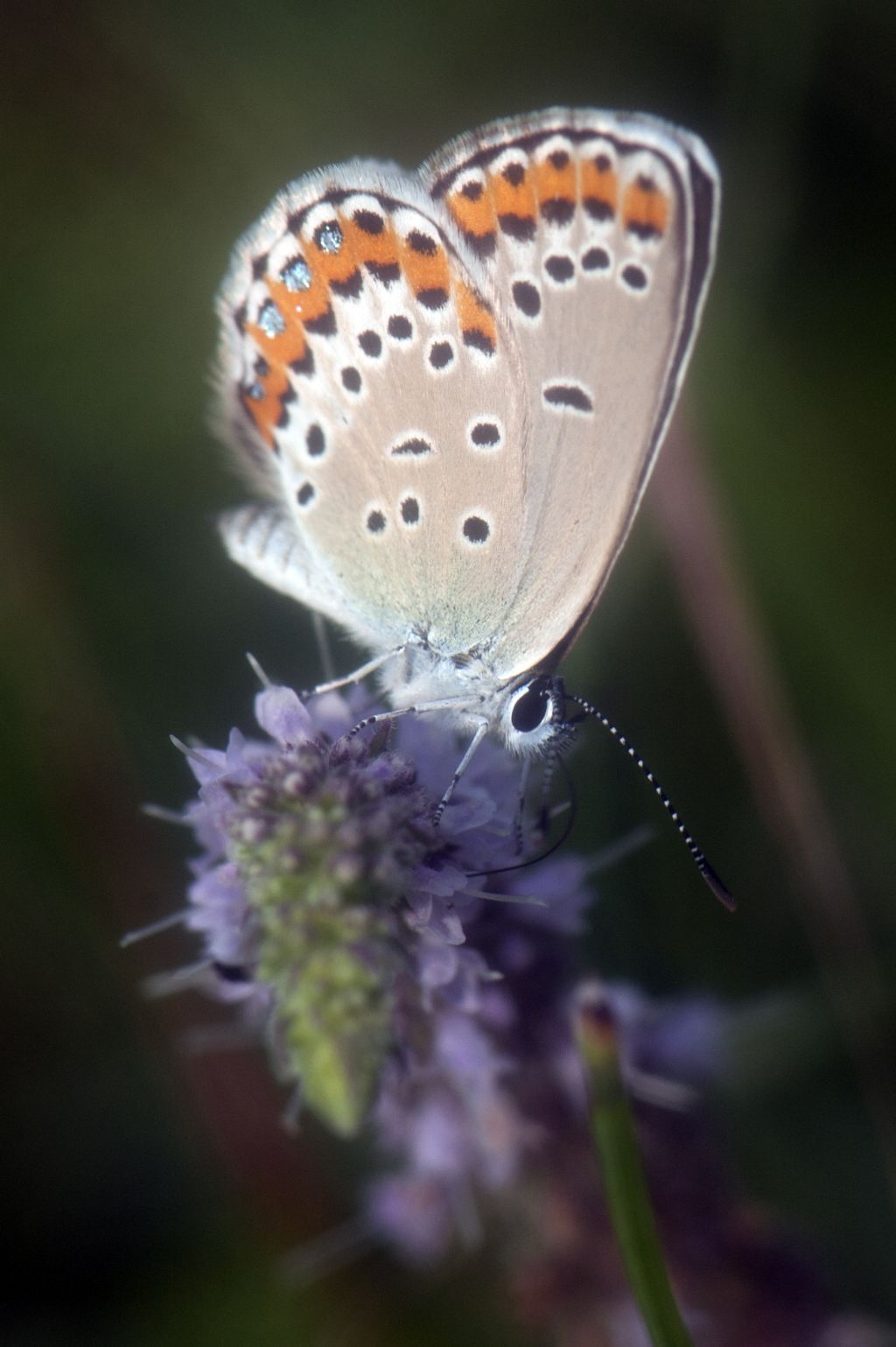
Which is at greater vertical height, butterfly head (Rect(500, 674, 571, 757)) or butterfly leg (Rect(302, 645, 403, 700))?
butterfly leg (Rect(302, 645, 403, 700))

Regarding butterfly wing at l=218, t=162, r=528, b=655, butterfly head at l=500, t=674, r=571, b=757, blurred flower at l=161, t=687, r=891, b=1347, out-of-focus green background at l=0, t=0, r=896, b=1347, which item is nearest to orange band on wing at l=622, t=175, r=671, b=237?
butterfly wing at l=218, t=162, r=528, b=655

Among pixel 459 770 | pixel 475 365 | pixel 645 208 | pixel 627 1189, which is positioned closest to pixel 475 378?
pixel 475 365

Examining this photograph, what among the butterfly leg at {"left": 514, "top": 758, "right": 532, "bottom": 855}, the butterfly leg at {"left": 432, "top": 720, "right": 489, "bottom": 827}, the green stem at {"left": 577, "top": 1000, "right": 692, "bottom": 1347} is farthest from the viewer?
the butterfly leg at {"left": 514, "top": 758, "right": 532, "bottom": 855}

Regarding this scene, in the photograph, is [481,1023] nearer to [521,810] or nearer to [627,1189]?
[521,810]

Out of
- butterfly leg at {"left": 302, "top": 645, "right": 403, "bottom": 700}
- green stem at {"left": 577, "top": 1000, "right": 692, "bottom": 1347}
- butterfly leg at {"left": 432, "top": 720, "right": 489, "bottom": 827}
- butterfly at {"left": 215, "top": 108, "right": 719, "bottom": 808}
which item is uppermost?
butterfly at {"left": 215, "top": 108, "right": 719, "bottom": 808}

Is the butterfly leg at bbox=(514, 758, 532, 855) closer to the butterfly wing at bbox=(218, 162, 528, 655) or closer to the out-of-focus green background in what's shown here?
the butterfly wing at bbox=(218, 162, 528, 655)

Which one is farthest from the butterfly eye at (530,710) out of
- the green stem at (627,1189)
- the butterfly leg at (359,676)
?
the green stem at (627,1189)

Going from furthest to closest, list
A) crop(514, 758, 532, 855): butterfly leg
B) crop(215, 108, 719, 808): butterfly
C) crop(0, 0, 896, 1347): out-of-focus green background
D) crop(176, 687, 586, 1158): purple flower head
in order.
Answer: crop(0, 0, 896, 1347): out-of-focus green background → crop(215, 108, 719, 808): butterfly → crop(514, 758, 532, 855): butterfly leg → crop(176, 687, 586, 1158): purple flower head

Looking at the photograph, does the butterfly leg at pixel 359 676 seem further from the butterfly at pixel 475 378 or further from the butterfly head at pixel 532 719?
the butterfly head at pixel 532 719
